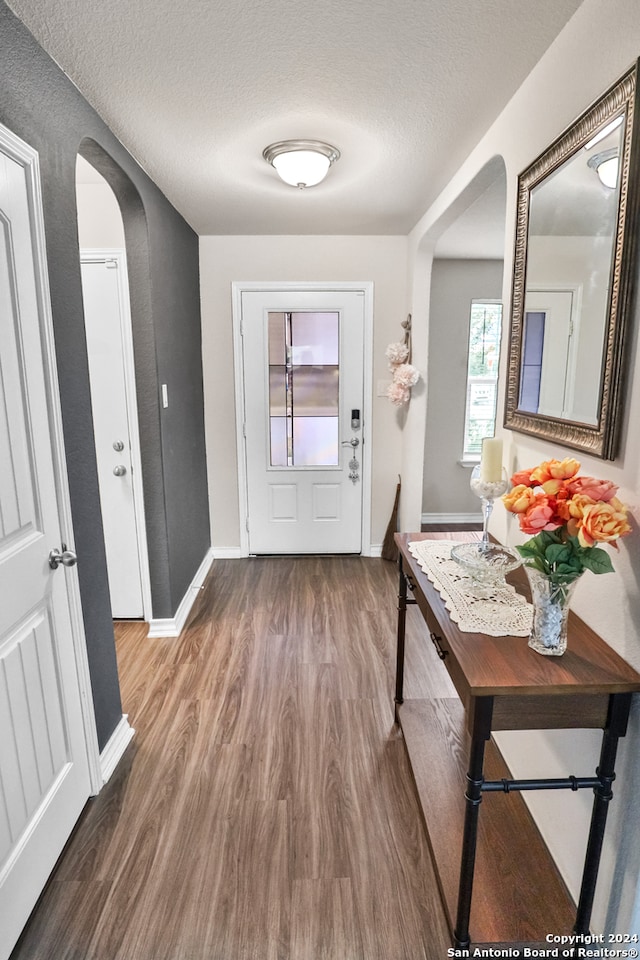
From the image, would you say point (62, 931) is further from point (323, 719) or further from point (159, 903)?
point (323, 719)

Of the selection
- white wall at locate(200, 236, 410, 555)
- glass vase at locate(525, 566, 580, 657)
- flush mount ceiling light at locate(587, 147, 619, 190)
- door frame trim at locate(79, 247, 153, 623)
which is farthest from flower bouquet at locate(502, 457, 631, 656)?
white wall at locate(200, 236, 410, 555)

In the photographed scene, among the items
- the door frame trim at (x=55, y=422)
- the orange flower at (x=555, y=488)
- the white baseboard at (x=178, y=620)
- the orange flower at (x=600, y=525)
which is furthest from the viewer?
the white baseboard at (x=178, y=620)

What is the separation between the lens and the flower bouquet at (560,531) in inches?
39.9

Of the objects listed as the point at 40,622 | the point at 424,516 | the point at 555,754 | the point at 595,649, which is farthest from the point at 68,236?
the point at 424,516

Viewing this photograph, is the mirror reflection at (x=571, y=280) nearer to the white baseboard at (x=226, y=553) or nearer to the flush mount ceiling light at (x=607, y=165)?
the flush mount ceiling light at (x=607, y=165)

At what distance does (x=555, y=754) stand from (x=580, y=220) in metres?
1.52

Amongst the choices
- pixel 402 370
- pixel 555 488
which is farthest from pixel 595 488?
pixel 402 370

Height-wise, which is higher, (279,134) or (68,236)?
(279,134)

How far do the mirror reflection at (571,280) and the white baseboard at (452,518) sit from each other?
10.2ft

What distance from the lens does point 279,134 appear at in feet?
6.78

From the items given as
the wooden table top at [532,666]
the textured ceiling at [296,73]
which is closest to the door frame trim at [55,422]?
the textured ceiling at [296,73]

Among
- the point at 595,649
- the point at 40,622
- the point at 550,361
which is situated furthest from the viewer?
the point at 550,361

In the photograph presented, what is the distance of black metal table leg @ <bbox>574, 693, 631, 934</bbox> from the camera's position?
43.7 inches

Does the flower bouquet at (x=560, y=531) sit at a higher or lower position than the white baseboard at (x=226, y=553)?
higher
